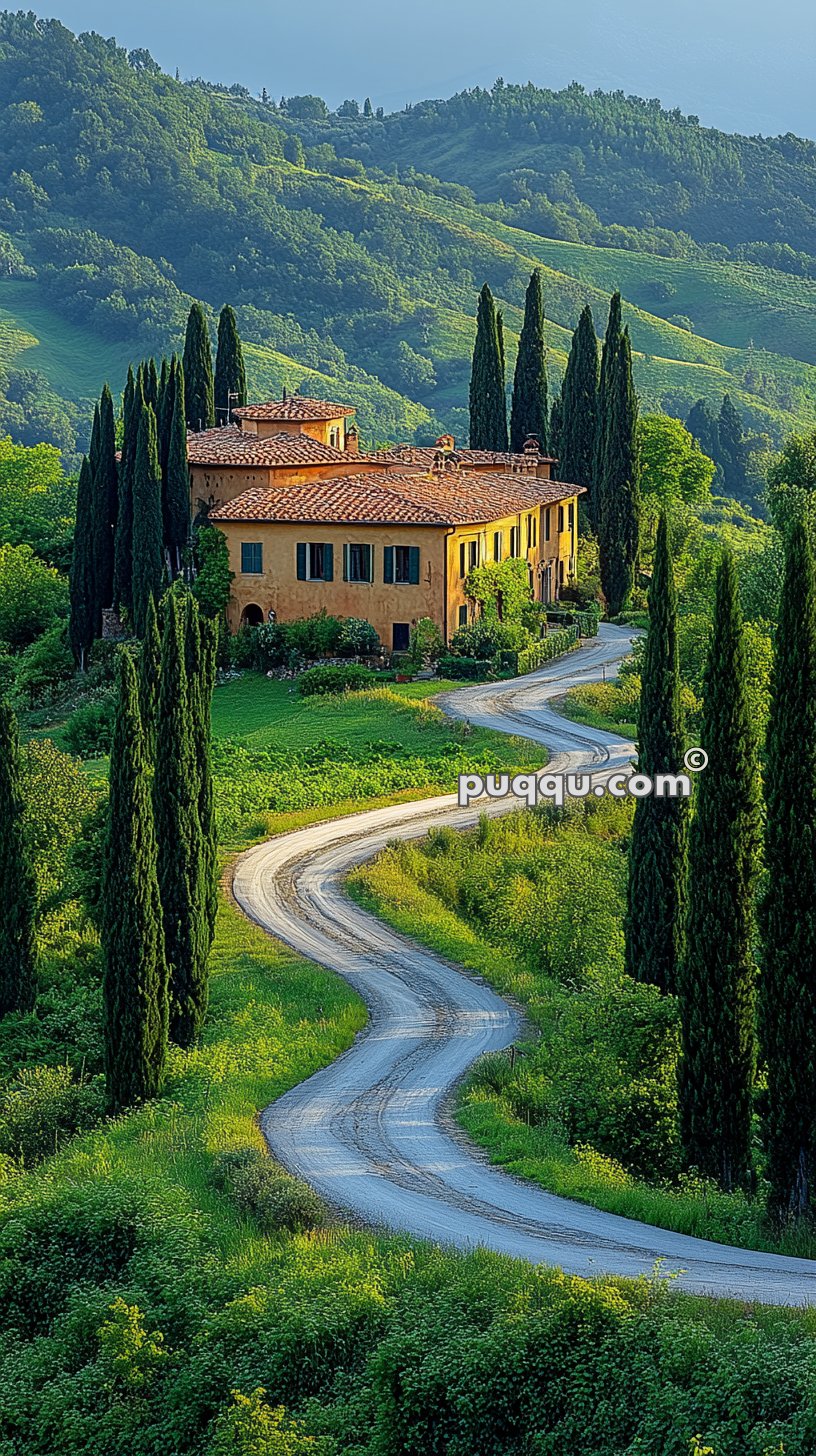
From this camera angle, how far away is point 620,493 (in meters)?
70.3

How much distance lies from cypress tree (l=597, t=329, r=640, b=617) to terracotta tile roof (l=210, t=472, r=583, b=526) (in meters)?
6.47

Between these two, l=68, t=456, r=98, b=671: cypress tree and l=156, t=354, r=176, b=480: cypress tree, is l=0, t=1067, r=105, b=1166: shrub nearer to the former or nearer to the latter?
l=68, t=456, r=98, b=671: cypress tree

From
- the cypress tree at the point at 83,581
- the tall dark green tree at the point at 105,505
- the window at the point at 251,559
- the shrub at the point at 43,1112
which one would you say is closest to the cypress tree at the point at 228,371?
the tall dark green tree at the point at 105,505

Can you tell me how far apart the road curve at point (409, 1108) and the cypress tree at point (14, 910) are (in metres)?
4.45

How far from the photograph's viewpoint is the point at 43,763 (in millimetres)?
38594

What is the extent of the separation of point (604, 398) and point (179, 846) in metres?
45.0

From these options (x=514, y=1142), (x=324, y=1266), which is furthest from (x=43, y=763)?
(x=324, y=1266)

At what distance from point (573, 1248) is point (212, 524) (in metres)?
42.0

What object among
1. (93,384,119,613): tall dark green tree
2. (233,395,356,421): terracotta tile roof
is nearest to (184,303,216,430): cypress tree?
(233,395,356,421): terracotta tile roof

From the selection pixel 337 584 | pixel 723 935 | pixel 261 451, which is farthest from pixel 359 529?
pixel 723 935

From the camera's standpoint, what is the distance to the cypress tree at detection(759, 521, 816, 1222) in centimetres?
2086

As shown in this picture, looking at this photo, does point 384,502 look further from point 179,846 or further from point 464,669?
point 179,846

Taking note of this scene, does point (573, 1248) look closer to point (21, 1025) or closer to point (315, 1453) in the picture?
point (315, 1453)

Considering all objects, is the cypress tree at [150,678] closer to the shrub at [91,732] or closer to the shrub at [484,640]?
the shrub at [91,732]
